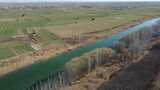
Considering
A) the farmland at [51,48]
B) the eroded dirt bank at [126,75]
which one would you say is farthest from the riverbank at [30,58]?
the eroded dirt bank at [126,75]

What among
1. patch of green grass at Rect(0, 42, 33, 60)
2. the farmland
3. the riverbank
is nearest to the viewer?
the farmland

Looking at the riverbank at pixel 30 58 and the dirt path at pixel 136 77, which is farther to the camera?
the riverbank at pixel 30 58

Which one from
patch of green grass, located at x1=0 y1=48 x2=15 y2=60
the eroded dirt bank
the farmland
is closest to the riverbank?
the farmland

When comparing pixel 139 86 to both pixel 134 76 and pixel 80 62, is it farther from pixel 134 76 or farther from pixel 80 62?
pixel 80 62

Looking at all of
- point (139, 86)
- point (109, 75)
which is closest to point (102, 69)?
point (109, 75)

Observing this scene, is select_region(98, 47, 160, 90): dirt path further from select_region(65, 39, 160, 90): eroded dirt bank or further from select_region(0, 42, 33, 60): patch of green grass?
select_region(0, 42, 33, 60): patch of green grass

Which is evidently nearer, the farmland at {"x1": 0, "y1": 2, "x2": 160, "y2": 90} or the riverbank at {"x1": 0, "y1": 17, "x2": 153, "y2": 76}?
the farmland at {"x1": 0, "y1": 2, "x2": 160, "y2": 90}

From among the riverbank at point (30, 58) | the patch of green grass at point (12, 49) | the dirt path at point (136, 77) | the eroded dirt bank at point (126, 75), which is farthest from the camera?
the patch of green grass at point (12, 49)

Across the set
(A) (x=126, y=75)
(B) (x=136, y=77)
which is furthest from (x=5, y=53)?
(B) (x=136, y=77)

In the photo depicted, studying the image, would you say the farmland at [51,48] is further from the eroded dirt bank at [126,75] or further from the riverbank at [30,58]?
the eroded dirt bank at [126,75]
